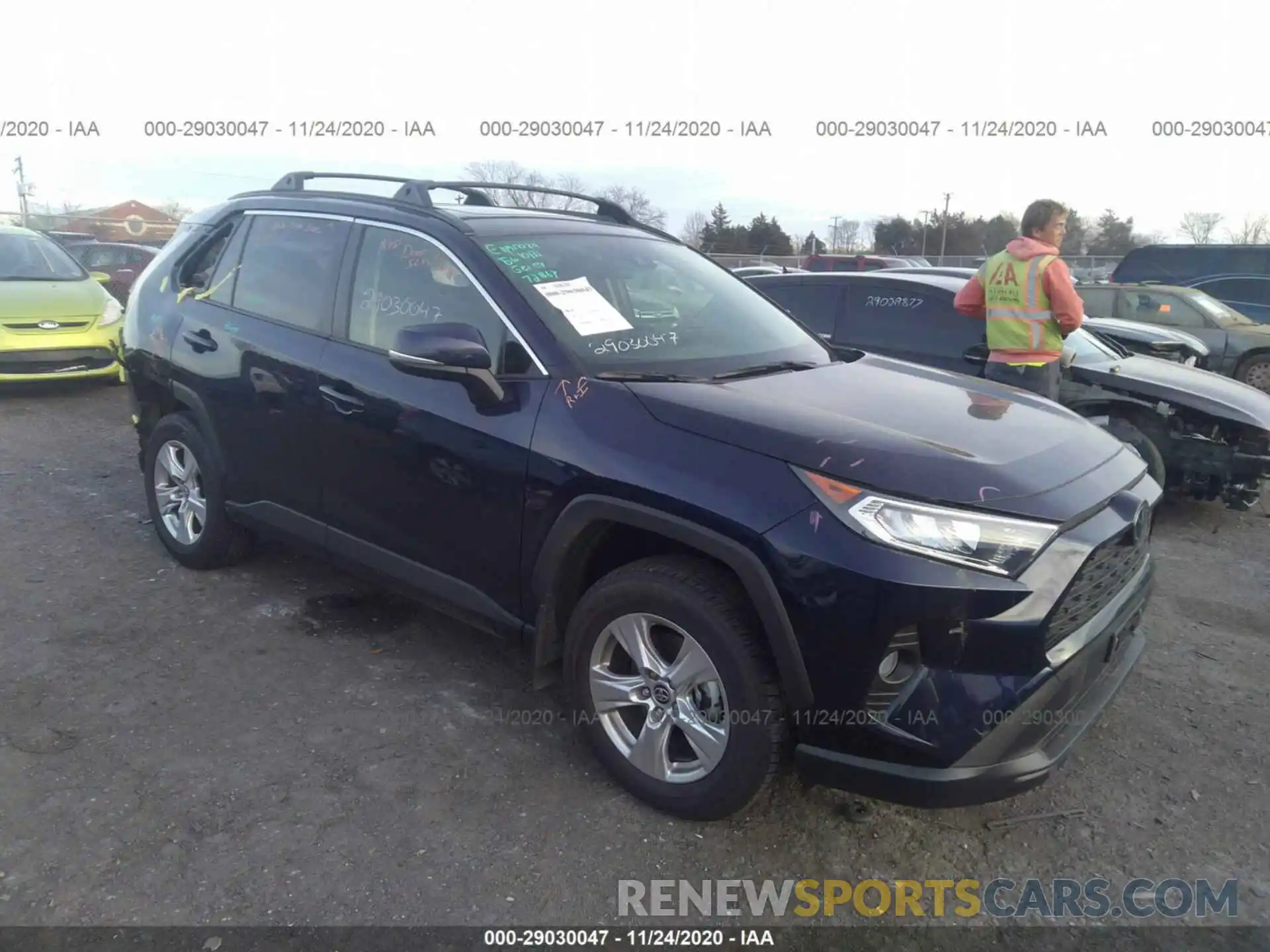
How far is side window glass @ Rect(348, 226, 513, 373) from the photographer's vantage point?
3.14 metres

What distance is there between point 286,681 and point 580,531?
154 cm

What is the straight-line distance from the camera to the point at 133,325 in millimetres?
4730

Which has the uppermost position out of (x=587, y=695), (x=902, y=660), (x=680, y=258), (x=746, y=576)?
(x=680, y=258)

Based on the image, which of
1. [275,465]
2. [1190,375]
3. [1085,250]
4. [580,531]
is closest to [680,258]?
[580,531]

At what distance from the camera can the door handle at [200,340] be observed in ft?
13.7

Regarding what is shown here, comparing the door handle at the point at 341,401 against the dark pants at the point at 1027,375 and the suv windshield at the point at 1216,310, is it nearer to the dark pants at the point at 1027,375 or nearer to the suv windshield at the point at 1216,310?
the dark pants at the point at 1027,375

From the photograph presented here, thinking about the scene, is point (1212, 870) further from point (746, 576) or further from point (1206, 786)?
point (746, 576)

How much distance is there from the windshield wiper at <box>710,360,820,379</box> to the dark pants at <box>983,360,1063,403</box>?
2.27 metres

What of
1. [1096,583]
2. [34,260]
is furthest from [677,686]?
[34,260]

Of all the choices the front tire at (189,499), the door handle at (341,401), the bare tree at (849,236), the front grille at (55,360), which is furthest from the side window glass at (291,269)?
the bare tree at (849,236)

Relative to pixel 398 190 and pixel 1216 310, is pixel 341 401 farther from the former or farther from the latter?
pixel 1216 310

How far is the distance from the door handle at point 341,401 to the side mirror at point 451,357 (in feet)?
1.42

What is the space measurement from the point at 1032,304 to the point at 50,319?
8.44 m

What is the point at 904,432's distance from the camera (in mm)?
2707
